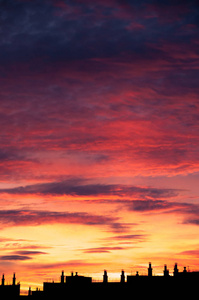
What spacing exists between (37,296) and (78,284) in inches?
387

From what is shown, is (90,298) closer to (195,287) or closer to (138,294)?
(138,294)

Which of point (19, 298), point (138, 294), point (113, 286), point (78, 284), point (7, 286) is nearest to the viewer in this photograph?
point (138, 294)

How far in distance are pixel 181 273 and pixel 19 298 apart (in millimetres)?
41325

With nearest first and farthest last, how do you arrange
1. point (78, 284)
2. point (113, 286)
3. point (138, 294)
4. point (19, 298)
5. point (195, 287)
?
point (195, 287) < point (138, 294) < point (113, 286) < point (78, 284) < point (19, 298)

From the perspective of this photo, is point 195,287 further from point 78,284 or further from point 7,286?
point 7,286

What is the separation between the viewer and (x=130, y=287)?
84.1m

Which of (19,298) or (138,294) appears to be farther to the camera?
(19,298)

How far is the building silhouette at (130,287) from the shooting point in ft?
254

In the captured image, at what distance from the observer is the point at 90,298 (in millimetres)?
89000

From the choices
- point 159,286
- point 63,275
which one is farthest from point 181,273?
point 63,275

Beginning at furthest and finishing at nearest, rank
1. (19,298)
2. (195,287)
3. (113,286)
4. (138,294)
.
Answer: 1. (19,298)
2. (113,286)
3. (138,294)
4. (195,287)

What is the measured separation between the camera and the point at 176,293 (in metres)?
76.9

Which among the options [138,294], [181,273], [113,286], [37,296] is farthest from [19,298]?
[181,273]

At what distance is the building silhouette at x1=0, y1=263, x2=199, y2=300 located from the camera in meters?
77.6
